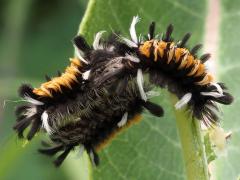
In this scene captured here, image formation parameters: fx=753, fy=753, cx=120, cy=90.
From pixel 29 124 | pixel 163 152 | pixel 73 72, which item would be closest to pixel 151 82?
pixel 73 72

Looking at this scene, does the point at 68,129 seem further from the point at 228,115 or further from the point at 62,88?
the point at 228,115

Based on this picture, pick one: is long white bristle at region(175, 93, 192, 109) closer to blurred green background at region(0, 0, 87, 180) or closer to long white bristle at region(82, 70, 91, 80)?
long white bristle at region(82, 70, 91, 80)

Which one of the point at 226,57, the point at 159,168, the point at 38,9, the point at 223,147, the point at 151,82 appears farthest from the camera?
the point at 38,9

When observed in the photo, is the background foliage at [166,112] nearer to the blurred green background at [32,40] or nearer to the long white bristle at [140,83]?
the long white bristle at [140,83]

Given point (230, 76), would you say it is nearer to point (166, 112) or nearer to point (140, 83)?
point (166, 112)

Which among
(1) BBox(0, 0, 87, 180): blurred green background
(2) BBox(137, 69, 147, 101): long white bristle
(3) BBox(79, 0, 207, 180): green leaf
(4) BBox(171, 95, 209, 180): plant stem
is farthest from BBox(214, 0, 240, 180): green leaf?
(1) BBox(0, 0, 87, 180): blurred green background

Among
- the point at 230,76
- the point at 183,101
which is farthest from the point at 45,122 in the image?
the point at 230,76
